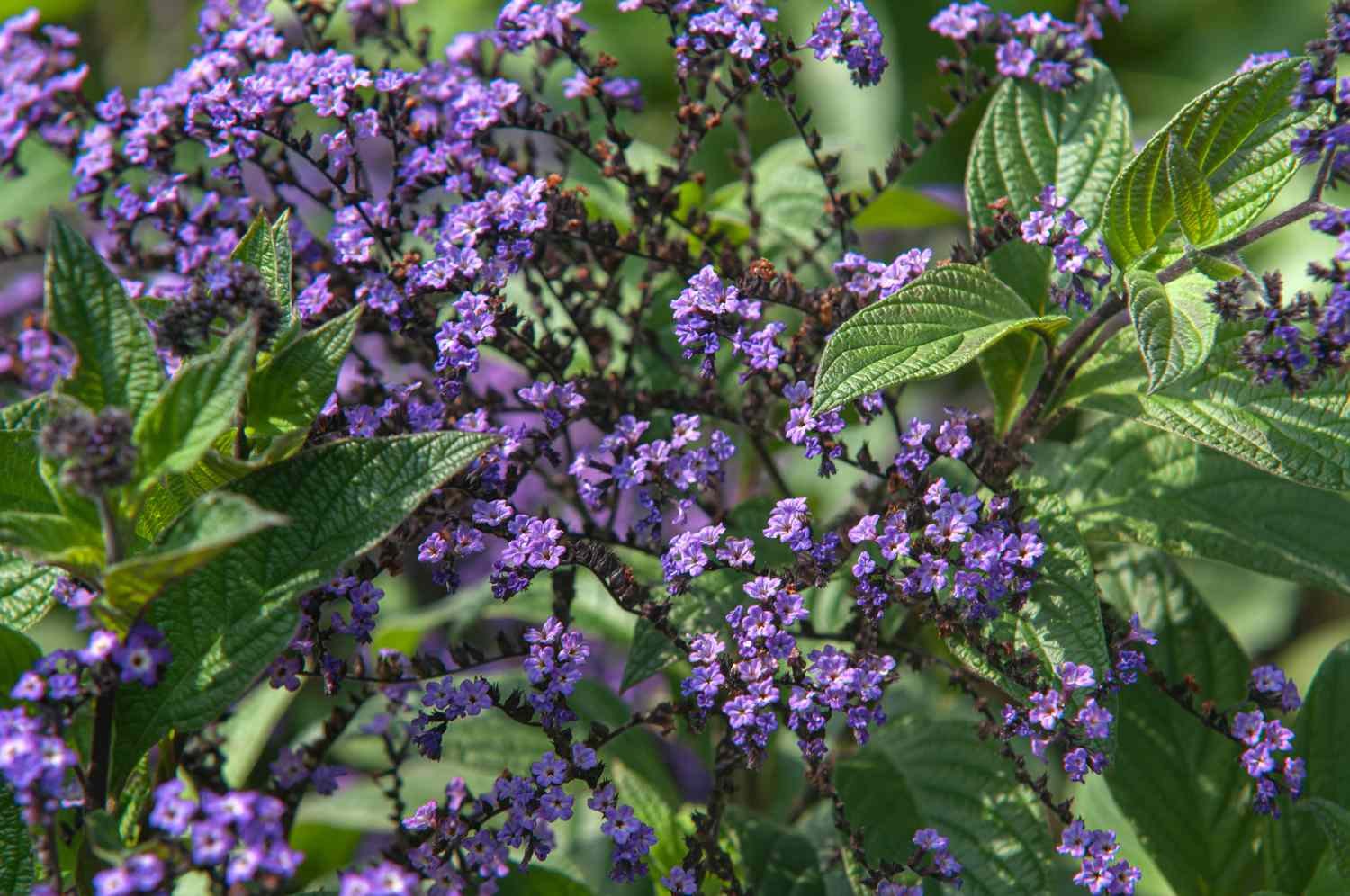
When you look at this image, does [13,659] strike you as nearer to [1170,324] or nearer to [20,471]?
[20,471]

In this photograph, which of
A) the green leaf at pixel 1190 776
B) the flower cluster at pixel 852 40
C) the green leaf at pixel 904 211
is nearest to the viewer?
the flower cluster at pixel 852 40

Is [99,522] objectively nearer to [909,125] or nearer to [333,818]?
[333,818]

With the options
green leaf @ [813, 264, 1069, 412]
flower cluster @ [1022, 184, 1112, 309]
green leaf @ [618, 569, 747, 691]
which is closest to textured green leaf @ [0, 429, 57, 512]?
green leaf @ [618, 569, 747, 691]

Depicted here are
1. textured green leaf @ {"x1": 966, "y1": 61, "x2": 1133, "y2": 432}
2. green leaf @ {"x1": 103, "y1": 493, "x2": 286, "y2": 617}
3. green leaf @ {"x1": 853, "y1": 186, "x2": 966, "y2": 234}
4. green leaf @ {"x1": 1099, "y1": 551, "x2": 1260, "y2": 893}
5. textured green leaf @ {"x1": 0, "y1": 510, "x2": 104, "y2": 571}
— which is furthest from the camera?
green leaf @ {"x1": 853, "y1": 186, "x2": 966, "y2": 234}

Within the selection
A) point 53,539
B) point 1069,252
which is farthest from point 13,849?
point 1069,252

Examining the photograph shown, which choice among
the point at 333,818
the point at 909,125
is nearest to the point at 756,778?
the point at 333,818

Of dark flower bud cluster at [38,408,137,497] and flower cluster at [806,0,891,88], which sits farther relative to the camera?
flower cluster at [806,0,891,88]

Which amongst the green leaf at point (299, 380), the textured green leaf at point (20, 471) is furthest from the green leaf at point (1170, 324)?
the textured green leaf at point (20, 471)

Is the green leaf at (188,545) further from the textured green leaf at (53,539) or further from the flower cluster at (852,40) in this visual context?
the flower cluster at (852,40)

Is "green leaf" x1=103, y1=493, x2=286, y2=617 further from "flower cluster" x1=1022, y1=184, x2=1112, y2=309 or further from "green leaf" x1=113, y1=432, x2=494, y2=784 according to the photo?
"flower cluster" x1=1022, y1=184, x2=1112, y2=309
